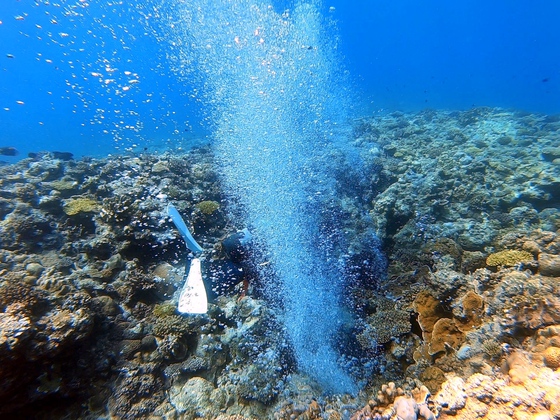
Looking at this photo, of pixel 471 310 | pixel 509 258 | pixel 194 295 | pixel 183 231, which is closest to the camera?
pixel 471 310

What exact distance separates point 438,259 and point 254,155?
8865mm

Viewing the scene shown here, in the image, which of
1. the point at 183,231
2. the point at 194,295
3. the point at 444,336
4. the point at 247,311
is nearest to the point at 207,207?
the point at 183,231

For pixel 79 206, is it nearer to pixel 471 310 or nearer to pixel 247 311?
pixel 247 311

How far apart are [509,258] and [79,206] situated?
9861 mm

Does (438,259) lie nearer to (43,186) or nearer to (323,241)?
(323,241)

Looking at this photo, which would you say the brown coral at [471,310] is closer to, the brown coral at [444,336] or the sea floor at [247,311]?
the sea floor at [247,311]

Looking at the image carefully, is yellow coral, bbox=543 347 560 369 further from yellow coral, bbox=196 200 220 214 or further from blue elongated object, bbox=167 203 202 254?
yellow coral, bbox=196 200 220 214

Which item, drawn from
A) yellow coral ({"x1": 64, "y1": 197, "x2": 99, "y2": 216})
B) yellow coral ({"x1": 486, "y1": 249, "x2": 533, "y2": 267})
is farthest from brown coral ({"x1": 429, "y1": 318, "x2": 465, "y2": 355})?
yellow coral ({"x1": 64, "y1": 197, "x2": 99, "y2": 216})

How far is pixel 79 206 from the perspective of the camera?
695 centimetres

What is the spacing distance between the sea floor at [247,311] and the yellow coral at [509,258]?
0.03 m

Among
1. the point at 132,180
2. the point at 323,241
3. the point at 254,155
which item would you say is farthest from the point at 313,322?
the point at 254,155

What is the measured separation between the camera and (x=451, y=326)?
14.1ft

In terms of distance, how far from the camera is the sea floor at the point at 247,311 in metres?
3.27

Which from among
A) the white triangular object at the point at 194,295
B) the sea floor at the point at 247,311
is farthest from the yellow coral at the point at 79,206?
the white triangular object at the point at 194,295
